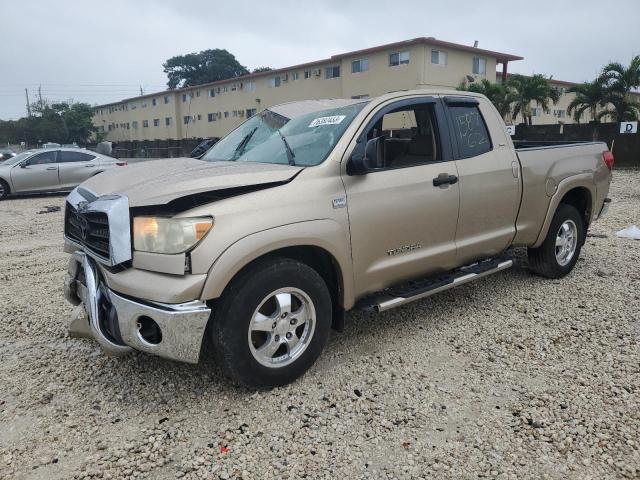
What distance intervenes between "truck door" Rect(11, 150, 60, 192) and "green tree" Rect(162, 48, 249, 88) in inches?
2906

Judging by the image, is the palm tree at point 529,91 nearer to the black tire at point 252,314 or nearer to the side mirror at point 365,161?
the side mirror at point 365,161

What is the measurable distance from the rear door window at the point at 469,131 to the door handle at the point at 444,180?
0.29 meters

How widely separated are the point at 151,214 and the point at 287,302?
958mm

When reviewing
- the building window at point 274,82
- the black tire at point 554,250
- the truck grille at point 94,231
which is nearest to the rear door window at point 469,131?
the black tire at point 554,250

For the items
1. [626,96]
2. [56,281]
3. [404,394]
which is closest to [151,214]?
[404,394]

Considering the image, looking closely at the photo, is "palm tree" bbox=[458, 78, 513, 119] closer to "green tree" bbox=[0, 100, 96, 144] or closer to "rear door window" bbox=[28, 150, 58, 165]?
"rear door window" bbox=[28, 150, 58, 165]

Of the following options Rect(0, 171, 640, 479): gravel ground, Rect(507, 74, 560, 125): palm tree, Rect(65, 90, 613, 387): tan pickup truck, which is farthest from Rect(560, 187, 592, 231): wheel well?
Rect(507, 74, 560, 125): palm tree

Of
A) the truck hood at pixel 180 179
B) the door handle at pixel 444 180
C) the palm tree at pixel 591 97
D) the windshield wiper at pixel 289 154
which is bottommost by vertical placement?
the door handle at pixel 444 180

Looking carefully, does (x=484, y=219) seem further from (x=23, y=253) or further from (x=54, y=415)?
(x=23, y=253)

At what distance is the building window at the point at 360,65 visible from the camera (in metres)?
35.1

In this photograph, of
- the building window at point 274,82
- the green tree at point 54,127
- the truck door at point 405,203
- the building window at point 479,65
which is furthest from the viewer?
the green tree at point 54,127

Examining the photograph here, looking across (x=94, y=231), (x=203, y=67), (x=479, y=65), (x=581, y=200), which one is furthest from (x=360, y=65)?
(x=203, y=67)

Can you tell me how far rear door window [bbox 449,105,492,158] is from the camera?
4.19m

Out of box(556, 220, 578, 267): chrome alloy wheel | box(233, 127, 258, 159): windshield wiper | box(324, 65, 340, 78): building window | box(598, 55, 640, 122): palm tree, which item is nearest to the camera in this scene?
box(233, 127, 258, 159): windshield wiper
